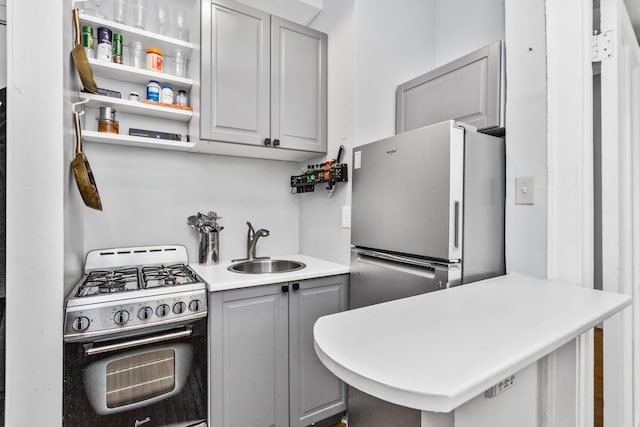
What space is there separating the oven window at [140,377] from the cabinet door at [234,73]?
1154 millimetres

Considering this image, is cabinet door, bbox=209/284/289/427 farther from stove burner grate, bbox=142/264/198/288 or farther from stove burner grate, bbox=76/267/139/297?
stove burner grate, bbox=76/267/139/297

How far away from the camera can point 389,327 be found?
0.78m

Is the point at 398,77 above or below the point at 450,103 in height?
above

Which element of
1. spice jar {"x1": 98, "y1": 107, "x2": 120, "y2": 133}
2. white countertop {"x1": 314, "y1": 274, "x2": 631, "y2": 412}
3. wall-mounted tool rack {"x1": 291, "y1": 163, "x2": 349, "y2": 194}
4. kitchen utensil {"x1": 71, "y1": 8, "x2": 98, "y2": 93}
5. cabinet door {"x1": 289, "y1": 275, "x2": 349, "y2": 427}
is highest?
kitchen utensil {"x1": 71, "y1": 8, "x2": 98, "y2": 93}

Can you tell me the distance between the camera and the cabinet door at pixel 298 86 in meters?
2.03

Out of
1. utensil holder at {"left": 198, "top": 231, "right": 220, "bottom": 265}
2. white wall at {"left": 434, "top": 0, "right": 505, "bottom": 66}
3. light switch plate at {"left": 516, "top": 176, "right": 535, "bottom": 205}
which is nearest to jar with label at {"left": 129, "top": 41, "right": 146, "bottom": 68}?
utensil holder at {"left": 198, "top": 231, "right": 220, "bottom": 265}

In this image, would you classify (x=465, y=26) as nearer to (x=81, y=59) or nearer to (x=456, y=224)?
(x=456, y=224)

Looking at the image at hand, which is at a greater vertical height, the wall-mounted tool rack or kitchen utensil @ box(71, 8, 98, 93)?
kitchen utensil @ box(71, 8, 98, 93)

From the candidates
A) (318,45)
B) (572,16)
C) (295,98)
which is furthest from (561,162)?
(318,45)

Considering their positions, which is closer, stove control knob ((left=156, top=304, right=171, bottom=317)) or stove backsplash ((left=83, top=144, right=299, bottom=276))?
stove control knob ((left=156, top=304, right=171, bottom=317))

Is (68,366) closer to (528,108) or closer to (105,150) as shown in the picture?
(105,150)

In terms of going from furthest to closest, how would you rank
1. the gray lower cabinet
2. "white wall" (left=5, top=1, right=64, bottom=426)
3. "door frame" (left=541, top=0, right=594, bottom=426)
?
the gray lower cabinet → "door frame" (left=541, top=0, right=594, bottom=426) → "white wall" (left=5, top=1, right=64, bottom=426)

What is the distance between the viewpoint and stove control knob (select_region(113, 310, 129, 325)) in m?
1.30

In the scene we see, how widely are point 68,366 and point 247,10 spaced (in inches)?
79.7
